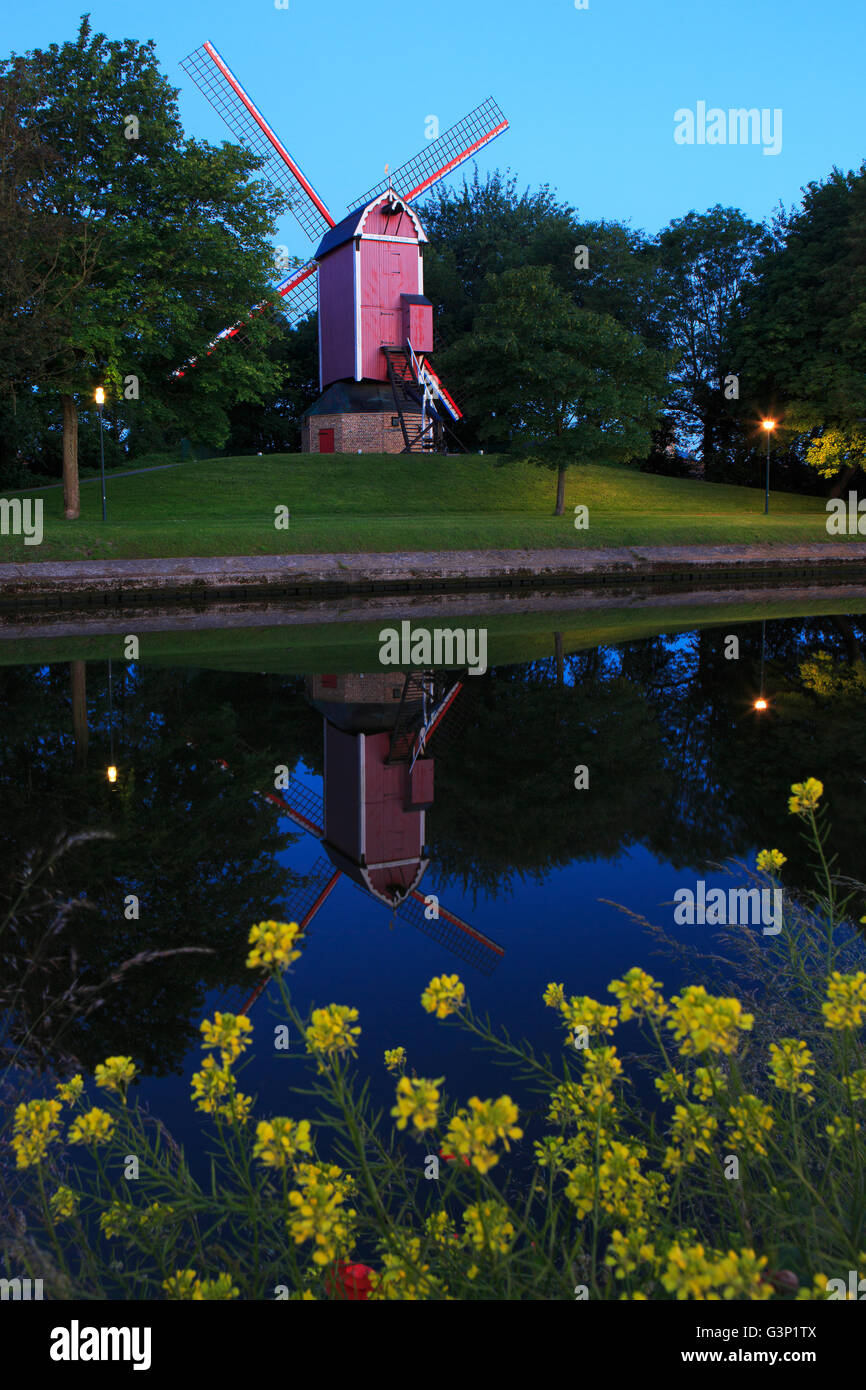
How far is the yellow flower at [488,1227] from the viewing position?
6.45 feet

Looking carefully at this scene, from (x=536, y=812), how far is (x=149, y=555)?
58.4 feet

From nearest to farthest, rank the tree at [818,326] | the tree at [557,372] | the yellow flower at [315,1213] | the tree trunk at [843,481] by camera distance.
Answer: the yellow flower at [315,1213], the tree at [557,372], the tree at [818,326], the tree trunk at [843,481]

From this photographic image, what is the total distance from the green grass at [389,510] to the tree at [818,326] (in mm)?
4042

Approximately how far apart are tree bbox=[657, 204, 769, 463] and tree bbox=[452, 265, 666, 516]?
21.7 meters

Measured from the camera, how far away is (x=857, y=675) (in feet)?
45.3

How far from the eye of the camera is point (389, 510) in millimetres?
35938

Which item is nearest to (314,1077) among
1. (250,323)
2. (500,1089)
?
(500,1089)

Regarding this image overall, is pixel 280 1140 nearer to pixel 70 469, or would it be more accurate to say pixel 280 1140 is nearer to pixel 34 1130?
pixel 34 1130

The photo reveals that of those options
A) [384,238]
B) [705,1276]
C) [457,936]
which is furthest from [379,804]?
[384,238]

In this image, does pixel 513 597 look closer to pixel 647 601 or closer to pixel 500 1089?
pixel 647 601

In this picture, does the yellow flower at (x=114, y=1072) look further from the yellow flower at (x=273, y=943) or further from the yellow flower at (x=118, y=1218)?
the yellow flower at (x=273, y=943)

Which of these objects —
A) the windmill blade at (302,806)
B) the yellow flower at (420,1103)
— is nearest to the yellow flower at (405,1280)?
the yellow flower at (420,1103)

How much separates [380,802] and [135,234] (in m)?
23.8

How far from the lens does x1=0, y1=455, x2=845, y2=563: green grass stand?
24.9 meters
